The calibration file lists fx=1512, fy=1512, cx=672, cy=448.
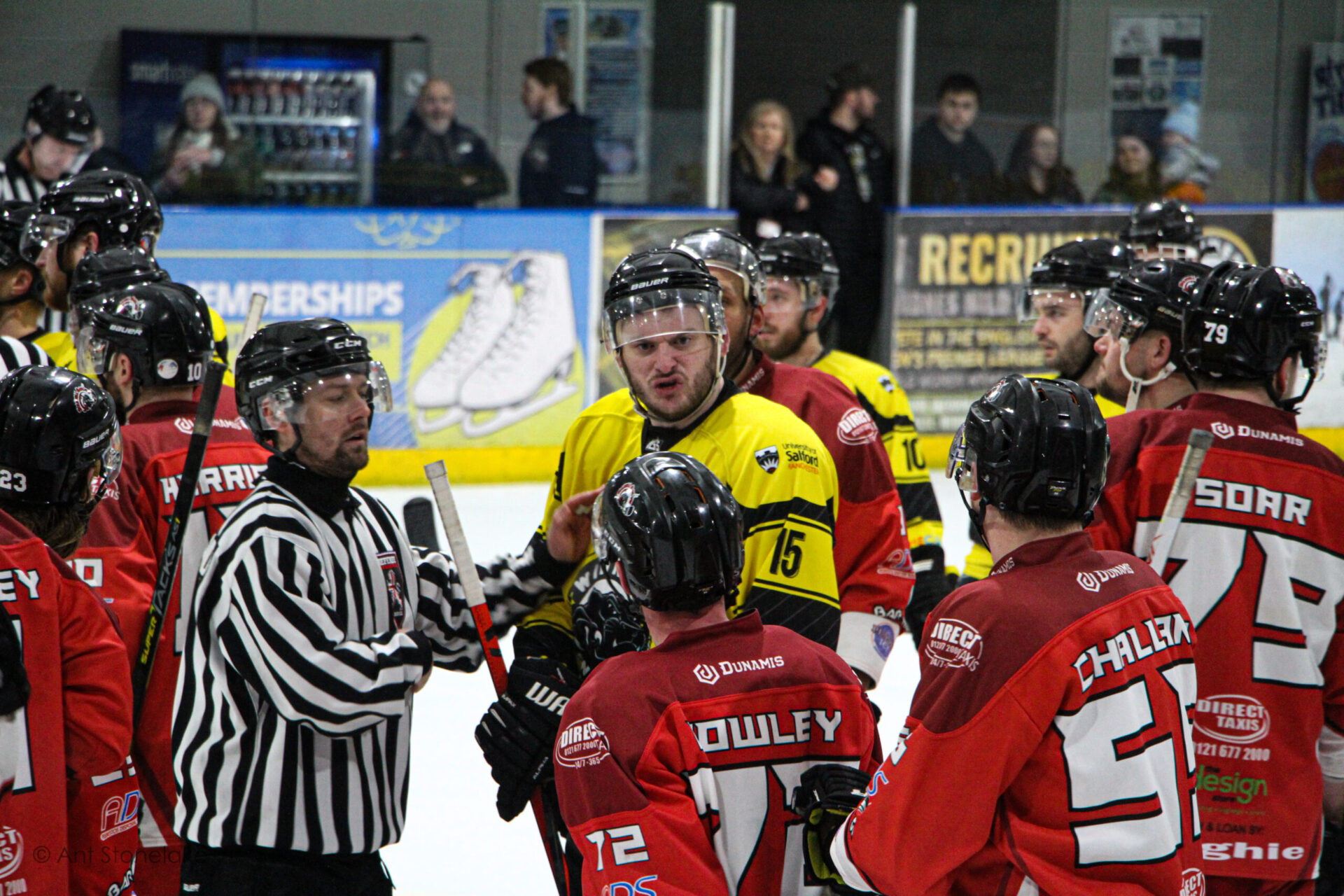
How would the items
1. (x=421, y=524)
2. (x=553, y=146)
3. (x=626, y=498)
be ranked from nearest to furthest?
(x=626, y=498) → (x=421, y=524) → (x=553, y=146)

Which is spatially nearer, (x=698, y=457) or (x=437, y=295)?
(x=698, y=457)

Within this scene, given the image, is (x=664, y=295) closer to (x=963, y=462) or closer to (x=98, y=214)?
(x=963, y=462)

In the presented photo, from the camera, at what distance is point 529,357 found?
7930 mm

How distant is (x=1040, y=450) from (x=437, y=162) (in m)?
6.51

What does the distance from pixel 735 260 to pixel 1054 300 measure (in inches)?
42.3

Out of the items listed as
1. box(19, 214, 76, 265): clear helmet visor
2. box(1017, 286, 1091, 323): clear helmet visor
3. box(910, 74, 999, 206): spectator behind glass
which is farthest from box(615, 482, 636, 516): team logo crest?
box(910, 74, 999, 206): spectator behind glass

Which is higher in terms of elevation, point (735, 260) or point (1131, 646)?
point (735, 260)

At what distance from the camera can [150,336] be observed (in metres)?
2.77

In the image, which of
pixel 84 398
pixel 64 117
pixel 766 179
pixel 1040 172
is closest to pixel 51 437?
pixel 84 398

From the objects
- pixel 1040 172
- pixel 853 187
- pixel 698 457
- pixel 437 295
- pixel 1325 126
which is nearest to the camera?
pixel 698 457

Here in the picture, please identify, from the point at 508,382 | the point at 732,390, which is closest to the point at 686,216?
the point at 508,382

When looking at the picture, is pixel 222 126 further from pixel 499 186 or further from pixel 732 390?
pixel 732 390

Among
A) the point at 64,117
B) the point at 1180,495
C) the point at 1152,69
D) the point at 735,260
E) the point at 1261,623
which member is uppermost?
the point at 1152,69

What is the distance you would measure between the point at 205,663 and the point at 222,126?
6025 millimetres
